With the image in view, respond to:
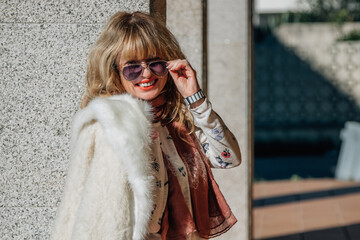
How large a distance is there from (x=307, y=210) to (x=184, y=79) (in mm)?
6108

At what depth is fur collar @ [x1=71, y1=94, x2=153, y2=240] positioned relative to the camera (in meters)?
1.73

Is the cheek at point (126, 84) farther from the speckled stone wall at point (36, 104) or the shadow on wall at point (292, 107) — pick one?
the shadow on wall at point (292, 107)

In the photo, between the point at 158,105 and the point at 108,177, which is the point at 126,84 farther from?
the point at 108,177

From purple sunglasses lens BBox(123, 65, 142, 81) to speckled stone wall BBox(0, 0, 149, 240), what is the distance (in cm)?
52

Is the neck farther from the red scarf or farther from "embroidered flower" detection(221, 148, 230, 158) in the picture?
"embroidered flower" detection(221, 148, 230, 158)

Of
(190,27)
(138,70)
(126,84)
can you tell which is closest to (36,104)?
(126,84)

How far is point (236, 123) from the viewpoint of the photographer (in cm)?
439

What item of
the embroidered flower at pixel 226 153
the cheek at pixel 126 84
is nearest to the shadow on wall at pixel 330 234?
the embroidered flower at pixel 226 153

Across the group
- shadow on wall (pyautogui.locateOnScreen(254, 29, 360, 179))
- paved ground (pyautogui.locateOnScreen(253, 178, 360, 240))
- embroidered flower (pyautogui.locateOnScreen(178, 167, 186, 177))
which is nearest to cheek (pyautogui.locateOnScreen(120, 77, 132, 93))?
embroidered flower (pyautogui.locateOnScreen(178, 167, 186, 177))

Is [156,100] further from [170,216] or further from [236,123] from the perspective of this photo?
[236,123]

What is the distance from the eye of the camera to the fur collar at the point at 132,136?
5.68 feet

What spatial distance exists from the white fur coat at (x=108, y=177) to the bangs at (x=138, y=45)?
19 cm

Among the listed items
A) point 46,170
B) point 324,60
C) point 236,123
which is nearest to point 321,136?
point 324,60

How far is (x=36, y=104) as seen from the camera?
2.41m
